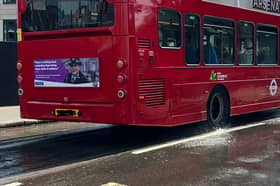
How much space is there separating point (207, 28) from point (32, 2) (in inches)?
146

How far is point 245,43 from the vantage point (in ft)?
37.7

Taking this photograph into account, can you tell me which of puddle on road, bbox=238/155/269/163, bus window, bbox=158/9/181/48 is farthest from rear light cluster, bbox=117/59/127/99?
puddle on road, bbox=238/155/269/163

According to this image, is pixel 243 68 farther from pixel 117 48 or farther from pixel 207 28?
pixel 117 48

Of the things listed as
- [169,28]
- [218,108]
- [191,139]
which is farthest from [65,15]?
[218,108]

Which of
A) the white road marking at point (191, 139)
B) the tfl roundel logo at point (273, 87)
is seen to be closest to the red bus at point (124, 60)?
the white road marking at point (191, 139)

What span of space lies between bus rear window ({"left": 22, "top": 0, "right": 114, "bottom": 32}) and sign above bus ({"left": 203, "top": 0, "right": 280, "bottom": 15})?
120 inches

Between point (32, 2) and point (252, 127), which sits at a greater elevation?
point (32, 2)

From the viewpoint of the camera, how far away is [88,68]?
861 cm

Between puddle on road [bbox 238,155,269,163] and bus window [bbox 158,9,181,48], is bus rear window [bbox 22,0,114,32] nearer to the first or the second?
bus window [bbox 158,9,181,48]

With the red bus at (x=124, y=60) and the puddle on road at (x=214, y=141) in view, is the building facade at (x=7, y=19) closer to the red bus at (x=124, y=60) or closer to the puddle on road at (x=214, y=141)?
the red bus at (x=124, y=60)

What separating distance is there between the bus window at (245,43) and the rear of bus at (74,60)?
4.06 metres

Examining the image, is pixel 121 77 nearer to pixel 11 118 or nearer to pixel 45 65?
pixel 45 65

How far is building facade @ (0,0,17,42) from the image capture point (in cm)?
4863

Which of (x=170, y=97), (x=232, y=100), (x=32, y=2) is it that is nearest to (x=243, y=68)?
(x=232, y=100)
